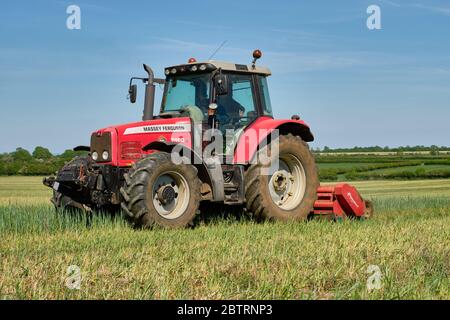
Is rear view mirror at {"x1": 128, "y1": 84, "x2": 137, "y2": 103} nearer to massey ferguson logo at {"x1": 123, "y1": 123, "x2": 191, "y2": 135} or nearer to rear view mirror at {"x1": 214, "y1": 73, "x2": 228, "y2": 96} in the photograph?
massey ferguson logo at {"x1": 123, "y1": 123, "x2": 191, "y2": 135}

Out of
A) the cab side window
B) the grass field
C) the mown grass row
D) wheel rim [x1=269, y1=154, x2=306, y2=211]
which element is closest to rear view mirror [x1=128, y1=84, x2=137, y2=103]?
the cab side window

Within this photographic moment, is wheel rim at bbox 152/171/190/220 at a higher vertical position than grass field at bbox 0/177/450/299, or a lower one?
higher

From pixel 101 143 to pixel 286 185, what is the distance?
3.11m

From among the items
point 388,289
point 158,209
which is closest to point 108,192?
point 158,209

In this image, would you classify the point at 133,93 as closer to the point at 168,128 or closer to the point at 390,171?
the point at 168,128

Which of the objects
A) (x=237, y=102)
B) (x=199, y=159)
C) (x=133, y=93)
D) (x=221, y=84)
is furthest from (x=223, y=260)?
(x=133, y=93)

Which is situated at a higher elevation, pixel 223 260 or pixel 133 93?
pixel 133 93

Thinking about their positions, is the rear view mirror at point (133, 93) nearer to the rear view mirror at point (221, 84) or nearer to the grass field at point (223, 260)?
the rear view mirror at point (221, 84)

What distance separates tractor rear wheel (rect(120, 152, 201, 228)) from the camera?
27.8ft

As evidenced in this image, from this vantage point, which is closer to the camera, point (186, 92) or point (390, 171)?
point (186, 92)

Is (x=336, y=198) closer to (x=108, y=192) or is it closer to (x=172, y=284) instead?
(x=108, y=192)

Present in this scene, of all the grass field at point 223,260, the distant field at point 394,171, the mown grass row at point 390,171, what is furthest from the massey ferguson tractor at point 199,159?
the mown grass row at point 390,171

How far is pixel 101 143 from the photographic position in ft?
31.4

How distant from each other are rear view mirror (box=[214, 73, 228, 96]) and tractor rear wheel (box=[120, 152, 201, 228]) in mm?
1151
